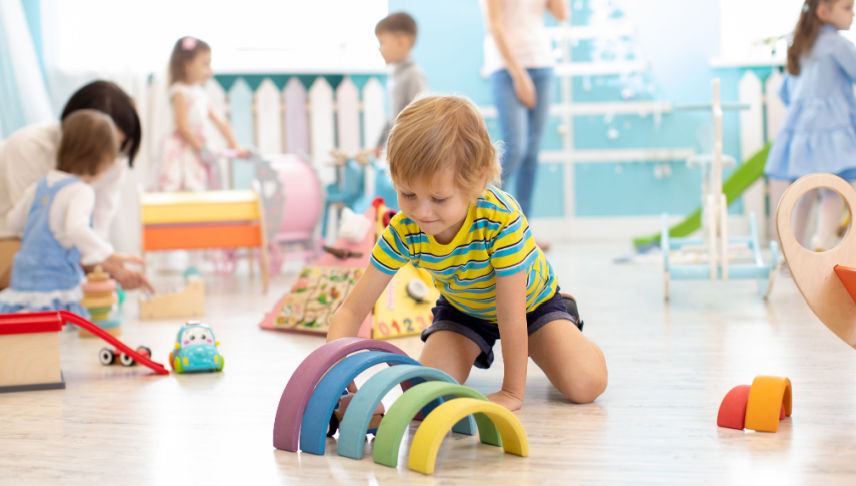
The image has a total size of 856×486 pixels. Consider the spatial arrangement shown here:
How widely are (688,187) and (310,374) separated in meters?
3.99

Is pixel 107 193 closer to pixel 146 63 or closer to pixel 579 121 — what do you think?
pixel 146 63

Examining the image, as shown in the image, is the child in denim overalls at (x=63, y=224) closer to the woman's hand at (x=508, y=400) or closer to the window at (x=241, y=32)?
the woman's hand at (x=508, y=400)

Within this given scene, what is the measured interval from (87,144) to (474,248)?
5.31 ft

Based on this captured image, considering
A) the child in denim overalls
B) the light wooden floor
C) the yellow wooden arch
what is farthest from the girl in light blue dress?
the child in denim overalls

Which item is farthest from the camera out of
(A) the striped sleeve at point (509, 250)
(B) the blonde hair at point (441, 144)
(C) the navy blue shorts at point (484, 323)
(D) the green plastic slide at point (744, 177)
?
(D) the green plastic slide at point (744, 177)

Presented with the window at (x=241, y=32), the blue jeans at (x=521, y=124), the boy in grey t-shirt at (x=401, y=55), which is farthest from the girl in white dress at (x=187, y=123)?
the blue jeans at (x=521, y=124)

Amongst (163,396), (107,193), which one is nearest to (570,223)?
(107,193)

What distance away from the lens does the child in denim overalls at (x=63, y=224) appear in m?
2.50

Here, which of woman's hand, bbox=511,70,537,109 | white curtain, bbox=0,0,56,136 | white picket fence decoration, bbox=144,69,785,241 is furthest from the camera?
white picket fence decoration, bbox=144,69,785,241

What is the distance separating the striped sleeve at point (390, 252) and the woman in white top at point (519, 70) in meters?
2.09

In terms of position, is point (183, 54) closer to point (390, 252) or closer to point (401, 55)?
point (401, 55)

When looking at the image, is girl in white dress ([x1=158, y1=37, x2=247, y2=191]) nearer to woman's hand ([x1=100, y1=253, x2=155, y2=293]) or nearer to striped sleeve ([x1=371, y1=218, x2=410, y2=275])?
woman's hand ([x1=100, y1=253, x2=155, y2=293])

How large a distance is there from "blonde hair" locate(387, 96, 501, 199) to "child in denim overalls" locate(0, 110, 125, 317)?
1550 millimetres

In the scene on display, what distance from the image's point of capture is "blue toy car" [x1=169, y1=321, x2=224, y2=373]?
1922 millimetres
